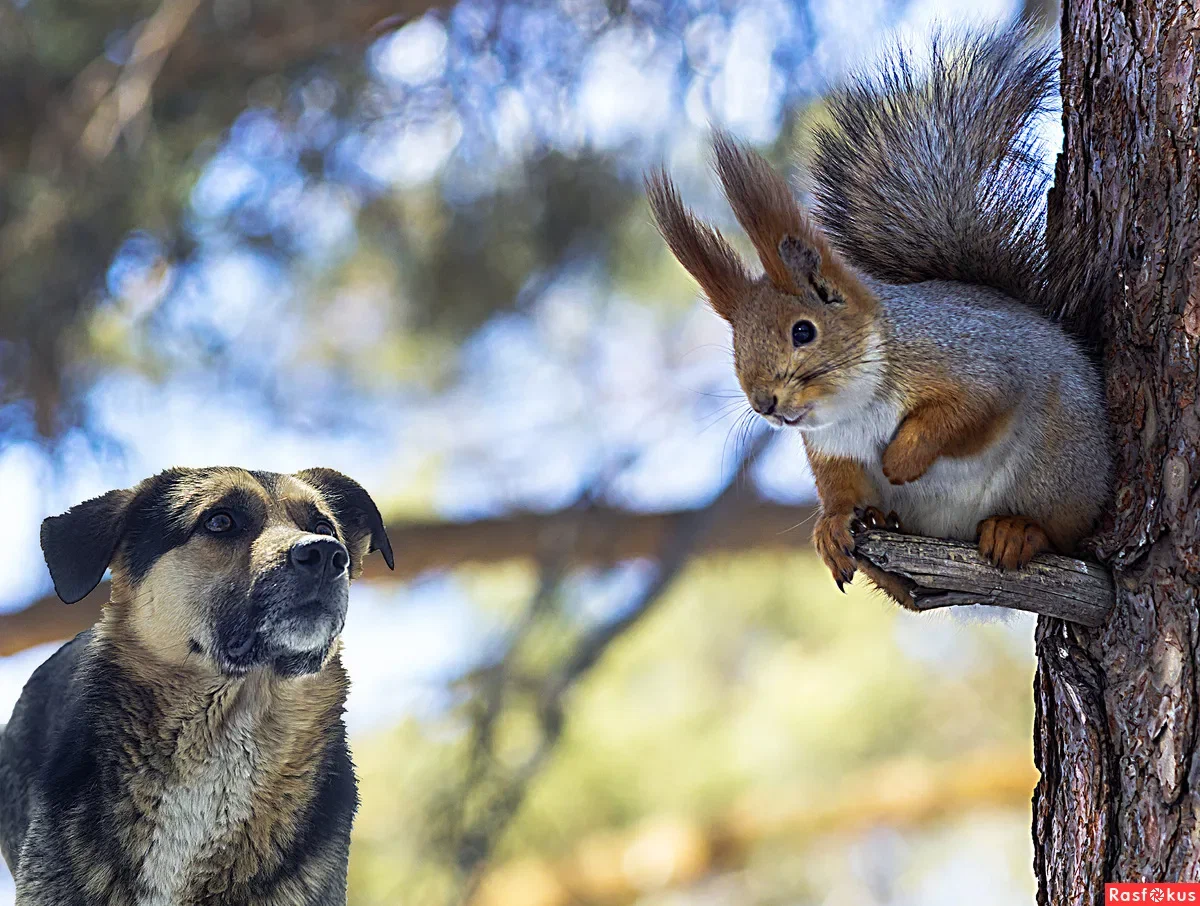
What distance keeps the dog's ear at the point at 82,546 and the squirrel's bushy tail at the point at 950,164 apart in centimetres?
75

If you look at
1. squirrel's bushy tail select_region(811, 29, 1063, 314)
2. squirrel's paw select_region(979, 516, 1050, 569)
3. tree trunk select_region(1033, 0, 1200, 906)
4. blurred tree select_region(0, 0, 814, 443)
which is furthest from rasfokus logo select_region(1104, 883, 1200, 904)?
blurred tree select_region(0, 0, 814, 443)

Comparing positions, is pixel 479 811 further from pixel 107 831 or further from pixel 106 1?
pixel 106 1

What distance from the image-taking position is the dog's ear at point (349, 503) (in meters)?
0.88

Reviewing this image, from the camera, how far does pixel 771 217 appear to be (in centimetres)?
96

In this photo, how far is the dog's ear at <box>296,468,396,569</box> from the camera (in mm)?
881

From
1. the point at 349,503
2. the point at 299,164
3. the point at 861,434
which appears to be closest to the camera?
the point at 349,503

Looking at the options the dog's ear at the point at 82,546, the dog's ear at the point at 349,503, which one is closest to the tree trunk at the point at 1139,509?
the dog's ear at the point at 349,503

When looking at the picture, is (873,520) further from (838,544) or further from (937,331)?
(937,331)

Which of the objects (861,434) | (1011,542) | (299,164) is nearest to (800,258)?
(861,434)

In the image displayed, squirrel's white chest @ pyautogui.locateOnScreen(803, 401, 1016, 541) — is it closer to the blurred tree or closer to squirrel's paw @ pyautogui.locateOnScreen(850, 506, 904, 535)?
squirrel's paw @ pyautogui.locateOnScreen(850, 506, 904, 535)

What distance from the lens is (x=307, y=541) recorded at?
0.78 meters

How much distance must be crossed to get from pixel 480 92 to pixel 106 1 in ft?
2.52

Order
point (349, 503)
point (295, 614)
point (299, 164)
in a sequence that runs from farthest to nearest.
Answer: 1. point (299, 164)
2. point (349, 503)
3. point (295, 614)

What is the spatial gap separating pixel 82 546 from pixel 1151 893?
86 cm
